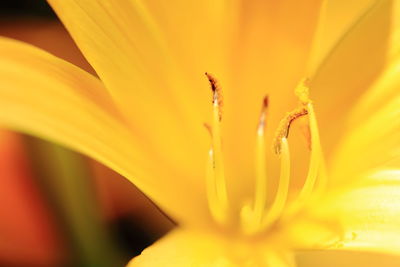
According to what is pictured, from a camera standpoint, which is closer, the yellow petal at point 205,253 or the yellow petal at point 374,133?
the yellow petal at point 205,253

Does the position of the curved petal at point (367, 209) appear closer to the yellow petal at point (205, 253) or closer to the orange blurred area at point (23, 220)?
the yellow petal at point (205, 253)

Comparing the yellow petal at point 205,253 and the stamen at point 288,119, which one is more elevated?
the stamen at point 288,119

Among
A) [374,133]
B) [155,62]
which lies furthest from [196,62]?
[374,133]

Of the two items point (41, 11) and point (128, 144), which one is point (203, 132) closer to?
point (128, 144)

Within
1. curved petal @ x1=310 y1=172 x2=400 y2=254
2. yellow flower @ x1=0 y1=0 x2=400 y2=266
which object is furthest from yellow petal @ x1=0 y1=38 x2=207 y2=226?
curved petal @ x1=310 y1=172 x2=400 y2=254

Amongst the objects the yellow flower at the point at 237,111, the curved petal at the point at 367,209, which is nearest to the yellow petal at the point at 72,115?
the yellow flower at the point at 237,111

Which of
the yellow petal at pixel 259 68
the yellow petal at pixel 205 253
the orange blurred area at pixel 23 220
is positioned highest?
the yellow petal at pixel 259 68
